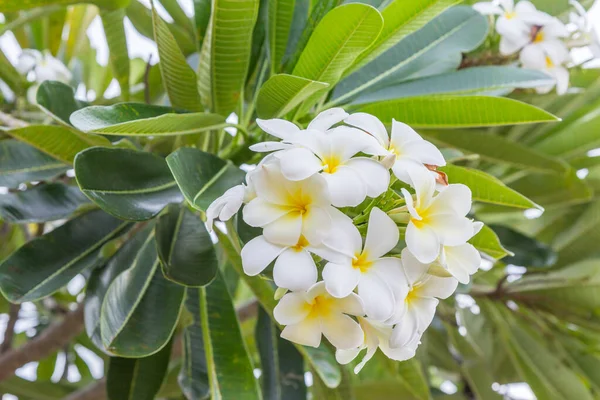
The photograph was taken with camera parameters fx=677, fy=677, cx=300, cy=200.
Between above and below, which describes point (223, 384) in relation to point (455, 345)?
above

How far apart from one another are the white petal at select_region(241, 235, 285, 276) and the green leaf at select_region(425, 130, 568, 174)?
64 centimetres

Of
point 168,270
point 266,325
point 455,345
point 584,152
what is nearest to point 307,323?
point 168,270

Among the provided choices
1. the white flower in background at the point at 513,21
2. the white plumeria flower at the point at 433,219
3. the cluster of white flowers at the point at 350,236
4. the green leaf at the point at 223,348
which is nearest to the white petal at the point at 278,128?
the cluster of white flowers at the point at 350,236

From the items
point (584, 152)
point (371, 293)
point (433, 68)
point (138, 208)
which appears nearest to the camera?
point (371, 293)

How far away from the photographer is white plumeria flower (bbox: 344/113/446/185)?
1.77ft

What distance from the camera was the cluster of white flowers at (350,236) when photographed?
0.50 meters

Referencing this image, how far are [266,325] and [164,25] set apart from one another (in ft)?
1.59

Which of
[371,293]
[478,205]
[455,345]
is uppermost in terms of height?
[371,293]

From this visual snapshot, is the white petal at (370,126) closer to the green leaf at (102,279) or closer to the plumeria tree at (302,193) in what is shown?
the plumeria tree at (302,193)

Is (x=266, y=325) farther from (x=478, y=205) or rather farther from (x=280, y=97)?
(x=478, y=205)

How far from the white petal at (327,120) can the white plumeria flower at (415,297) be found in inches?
5.0

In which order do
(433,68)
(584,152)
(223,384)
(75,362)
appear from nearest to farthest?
(223,384) → (433,68) → (584,152) → (75,362)

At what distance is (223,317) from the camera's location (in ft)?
2.82

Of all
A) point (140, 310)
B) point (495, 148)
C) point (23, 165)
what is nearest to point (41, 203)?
point (23, 165)
